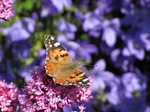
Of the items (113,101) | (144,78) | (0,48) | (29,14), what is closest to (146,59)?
(144,78)

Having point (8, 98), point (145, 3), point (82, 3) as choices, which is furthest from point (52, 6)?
point (8, 98)

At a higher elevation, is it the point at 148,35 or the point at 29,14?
the point at 29,14

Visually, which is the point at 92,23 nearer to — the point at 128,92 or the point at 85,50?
the point at 85,50

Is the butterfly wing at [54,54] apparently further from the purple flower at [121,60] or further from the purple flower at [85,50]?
the purple flower at [121,60]

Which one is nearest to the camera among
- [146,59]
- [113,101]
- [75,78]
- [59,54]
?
[75,78]

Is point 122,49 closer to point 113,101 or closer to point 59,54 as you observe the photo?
point 113,101
